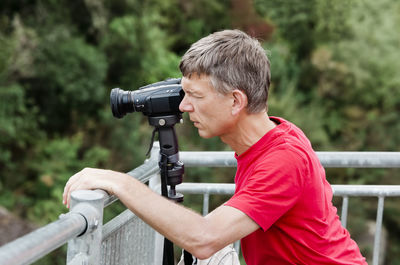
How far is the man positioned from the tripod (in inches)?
4.5

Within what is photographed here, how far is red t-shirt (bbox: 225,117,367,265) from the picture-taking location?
1.40m

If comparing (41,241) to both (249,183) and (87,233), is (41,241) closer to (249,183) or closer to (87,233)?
(87,233)

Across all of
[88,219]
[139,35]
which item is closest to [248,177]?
[88,219]

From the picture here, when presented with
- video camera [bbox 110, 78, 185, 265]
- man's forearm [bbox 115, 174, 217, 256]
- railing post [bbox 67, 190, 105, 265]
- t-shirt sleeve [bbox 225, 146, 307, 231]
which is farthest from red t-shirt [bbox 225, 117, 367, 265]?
railing post [bbox 67, 190, 105, 265]

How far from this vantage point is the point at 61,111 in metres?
12.3

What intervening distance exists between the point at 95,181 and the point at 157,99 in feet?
1.37

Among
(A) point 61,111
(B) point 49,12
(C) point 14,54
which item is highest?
(B) point 49,12

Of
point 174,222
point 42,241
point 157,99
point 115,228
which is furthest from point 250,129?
point 42,241

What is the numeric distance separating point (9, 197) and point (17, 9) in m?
4.54

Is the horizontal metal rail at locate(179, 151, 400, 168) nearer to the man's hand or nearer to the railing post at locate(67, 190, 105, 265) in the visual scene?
the man's hand

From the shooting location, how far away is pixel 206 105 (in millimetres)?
1523

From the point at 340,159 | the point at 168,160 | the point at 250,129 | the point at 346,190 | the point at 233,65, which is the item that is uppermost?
the point at 233,65

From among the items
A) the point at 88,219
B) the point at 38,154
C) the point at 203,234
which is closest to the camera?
the point at 88,219

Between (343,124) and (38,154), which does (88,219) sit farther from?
(343,124)
